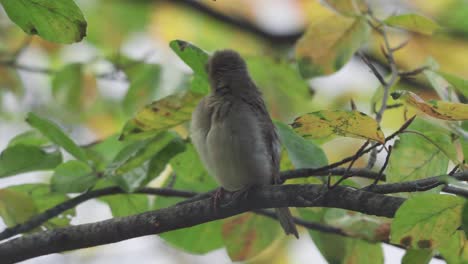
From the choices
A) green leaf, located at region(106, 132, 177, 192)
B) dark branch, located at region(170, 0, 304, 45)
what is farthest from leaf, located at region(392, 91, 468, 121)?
dark branch, located at region(170, 0, 304, 45)

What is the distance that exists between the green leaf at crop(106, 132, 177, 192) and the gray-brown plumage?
0.74ft

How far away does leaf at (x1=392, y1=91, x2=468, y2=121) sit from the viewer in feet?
6.01

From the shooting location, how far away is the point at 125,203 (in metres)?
2.99

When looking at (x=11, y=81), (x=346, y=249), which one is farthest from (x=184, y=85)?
(x=11, y=81)

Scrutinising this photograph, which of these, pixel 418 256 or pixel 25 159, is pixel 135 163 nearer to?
pixel 25 159

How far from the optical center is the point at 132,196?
297cm

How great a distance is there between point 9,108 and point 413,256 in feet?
16.3

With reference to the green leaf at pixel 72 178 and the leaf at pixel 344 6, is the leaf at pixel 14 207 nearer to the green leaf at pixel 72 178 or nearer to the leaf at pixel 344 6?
the green leaf at pixel 72 178

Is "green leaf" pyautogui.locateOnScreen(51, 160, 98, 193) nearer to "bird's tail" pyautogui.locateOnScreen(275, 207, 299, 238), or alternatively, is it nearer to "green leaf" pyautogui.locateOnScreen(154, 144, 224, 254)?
"green leaf" pyautogui.locateOnScreen(154, 144, 224, 254)

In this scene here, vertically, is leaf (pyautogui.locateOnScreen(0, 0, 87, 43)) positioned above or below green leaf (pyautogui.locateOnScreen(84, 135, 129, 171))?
above

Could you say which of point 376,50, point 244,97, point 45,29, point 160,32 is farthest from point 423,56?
point 45,29

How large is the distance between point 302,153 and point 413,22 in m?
0.73

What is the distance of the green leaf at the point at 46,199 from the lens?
9.70 ft

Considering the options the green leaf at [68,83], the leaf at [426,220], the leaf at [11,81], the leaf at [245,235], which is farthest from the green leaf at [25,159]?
the leaf at [11,81]
